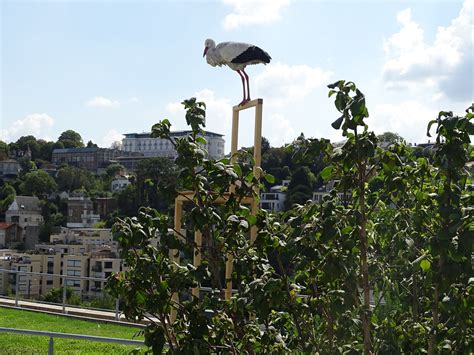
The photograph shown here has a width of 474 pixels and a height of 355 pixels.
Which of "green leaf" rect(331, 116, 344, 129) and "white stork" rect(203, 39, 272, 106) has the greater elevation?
"white stork" rect(203, 39, 272, 106)

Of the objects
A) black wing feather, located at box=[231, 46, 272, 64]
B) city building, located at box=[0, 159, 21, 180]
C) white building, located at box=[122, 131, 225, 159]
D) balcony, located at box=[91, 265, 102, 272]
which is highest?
white building, located at box=[122, 131, 225, 159]

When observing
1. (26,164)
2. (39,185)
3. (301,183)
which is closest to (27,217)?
(39,185)

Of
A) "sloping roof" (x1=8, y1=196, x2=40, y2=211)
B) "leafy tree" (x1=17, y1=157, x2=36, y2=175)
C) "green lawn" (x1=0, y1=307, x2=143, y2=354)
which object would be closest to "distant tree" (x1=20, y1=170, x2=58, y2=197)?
"sloping roof" (x1=8, y1=196, x2=40, y2=211)

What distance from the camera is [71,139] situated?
115 metres

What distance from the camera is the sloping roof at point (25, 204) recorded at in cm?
7159

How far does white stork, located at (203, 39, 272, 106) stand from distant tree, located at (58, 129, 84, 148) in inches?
4301

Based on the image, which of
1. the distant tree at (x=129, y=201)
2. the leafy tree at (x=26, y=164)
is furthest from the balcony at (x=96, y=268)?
the leafy tree at (x=26, y=164)

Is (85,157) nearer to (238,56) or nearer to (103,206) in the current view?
(103,206)

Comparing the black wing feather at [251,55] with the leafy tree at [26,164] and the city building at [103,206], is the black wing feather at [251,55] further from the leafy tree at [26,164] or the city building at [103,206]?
the leafy tree at [26,164]

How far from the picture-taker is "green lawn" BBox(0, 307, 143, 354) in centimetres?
598

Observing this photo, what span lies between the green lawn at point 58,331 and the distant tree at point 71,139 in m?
106

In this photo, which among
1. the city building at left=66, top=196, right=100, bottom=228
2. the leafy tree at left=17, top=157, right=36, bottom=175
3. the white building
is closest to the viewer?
the city building at left=66, top=196, right=100, bottom=228

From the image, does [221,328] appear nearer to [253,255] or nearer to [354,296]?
[253,255]

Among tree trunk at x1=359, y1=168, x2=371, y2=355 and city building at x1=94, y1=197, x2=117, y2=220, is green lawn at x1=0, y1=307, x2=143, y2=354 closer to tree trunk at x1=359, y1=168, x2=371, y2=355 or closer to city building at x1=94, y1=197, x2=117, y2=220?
tree trunk at x1=359, y1=168, x2=371, y2=355
